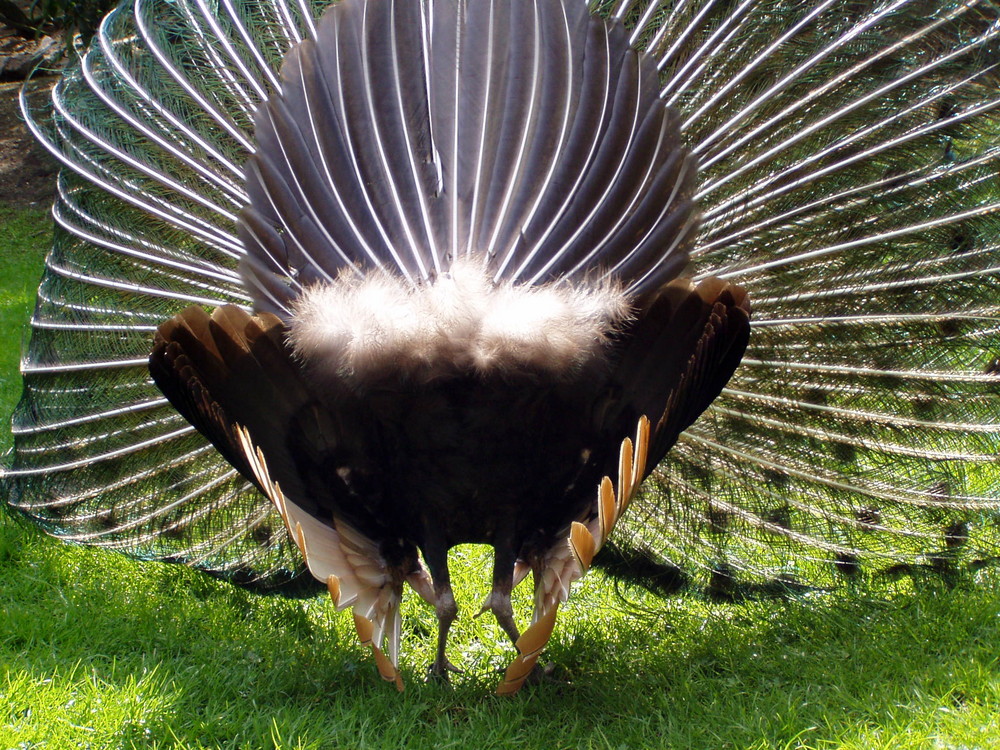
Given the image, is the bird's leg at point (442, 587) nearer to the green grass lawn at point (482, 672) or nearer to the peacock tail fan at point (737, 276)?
the green grass lawn at point (482, 672)

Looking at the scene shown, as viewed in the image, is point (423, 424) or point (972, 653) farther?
point (972, 653)

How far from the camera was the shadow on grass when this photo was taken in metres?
2.95

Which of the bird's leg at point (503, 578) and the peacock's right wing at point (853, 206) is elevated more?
the peacock's right wing at point (853, 206)

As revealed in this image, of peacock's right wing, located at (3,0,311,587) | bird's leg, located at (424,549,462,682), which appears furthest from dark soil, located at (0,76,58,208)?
bird's leg, located at (424,549,462,682)

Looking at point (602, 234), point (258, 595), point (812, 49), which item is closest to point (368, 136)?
point (602, 234)

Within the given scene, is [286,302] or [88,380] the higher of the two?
[286,302]

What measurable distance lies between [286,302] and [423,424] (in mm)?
515

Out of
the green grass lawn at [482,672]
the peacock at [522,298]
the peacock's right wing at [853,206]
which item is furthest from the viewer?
the peacock's right wing at [853,206]

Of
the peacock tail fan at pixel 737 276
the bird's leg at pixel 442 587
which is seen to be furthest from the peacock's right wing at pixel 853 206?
the bird's leg at pixel 442 587

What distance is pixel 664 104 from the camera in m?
3.01

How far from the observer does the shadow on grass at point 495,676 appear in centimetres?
295

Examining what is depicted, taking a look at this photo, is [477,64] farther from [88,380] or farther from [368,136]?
[88,380]

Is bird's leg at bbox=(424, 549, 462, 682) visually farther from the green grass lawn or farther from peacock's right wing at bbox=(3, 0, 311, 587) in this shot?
peacock's right wing at bbox=(3, 0, 311, 587)

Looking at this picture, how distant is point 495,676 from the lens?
3.28 m
